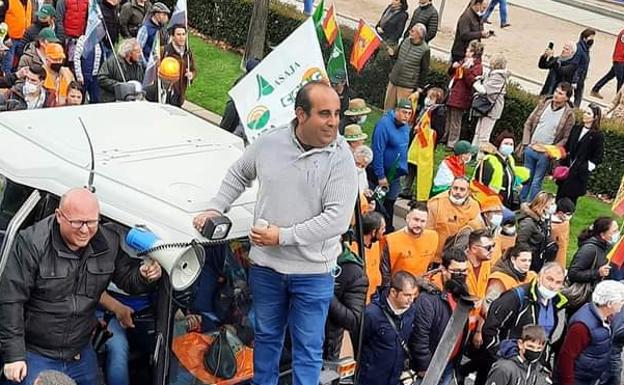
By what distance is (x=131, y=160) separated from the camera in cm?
551

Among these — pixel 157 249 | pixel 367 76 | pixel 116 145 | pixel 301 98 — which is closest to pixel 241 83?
pixel 116 145

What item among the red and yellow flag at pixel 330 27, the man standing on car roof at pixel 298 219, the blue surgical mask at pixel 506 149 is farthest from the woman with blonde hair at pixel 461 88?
the man standing on car roof at pixel 298 219

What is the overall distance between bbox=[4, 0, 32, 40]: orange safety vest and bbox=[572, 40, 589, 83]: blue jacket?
7846mm

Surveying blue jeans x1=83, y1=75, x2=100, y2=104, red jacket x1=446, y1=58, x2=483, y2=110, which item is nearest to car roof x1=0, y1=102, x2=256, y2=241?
blue jeans x1=83, y1=75, x2=100, y2=104

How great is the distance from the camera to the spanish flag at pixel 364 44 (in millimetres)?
11922

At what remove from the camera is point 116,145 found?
568 cm

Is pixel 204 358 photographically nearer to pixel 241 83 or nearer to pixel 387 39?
pixel 241 83

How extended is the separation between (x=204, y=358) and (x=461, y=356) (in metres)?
2.88

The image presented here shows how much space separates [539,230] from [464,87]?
15.2 feet

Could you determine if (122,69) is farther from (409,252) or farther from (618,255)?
(618,255)

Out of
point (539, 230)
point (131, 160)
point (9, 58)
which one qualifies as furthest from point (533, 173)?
point (131, 160)

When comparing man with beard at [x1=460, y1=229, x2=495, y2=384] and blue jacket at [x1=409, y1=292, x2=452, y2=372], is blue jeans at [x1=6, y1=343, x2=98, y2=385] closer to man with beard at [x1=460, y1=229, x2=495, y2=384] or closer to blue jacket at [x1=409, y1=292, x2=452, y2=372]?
blue jacket at [x1=409, y1=292, x2=452, y2=372]

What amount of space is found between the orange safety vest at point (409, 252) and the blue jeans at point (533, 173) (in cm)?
422

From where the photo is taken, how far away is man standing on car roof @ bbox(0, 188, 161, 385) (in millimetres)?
4902
